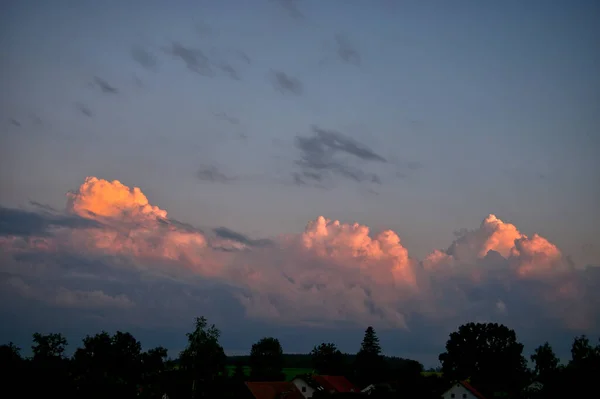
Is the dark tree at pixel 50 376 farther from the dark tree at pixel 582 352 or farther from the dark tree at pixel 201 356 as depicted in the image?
the dark tree at pixel 582 352

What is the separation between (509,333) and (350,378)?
36517 millimetres

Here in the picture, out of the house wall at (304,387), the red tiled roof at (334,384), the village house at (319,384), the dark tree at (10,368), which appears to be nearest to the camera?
the dark tree at (10,368)

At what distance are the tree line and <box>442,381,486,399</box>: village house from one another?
6.56ft

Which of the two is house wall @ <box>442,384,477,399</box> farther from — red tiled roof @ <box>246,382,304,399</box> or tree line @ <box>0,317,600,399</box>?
red tiled roof @ <box>246,382,304,399</box>

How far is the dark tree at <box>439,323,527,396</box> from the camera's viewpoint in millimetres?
136438

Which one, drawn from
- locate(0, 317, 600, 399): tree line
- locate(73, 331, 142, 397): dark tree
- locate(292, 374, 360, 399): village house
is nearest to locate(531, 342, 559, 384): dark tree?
locate(0, 317, 600, 399): tree line

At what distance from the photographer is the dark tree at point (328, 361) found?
156000mm

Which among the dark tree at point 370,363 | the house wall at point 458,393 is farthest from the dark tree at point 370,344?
the house wall at point 458,393

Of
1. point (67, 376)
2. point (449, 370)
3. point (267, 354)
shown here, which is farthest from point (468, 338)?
point (67, 376)

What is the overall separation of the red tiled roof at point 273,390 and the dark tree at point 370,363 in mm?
33132

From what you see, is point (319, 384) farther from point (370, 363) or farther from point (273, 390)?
point (370, 363)

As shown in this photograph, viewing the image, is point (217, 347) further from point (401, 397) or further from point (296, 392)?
point (401, 397)

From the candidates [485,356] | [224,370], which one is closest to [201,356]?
[224,370]

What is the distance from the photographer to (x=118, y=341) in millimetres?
104938
